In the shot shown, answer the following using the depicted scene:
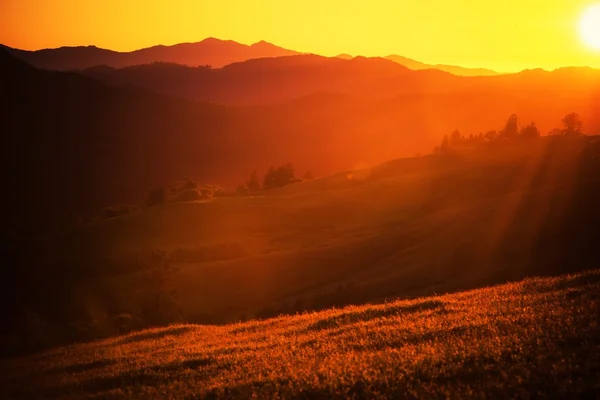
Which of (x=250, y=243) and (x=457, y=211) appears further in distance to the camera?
(x=250, y=243)

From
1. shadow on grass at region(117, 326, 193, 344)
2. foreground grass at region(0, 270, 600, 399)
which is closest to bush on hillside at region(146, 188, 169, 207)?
shadow on grass at region(117, 326, 193, 344)

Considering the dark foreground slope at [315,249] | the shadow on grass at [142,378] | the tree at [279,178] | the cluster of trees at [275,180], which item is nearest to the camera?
the shadow on grass at [142,378]

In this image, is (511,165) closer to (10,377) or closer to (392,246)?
(392,246)

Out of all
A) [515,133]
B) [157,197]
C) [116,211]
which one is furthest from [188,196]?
[515,133]

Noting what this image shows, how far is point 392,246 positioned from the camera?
80062mm

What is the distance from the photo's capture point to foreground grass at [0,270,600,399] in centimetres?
1170

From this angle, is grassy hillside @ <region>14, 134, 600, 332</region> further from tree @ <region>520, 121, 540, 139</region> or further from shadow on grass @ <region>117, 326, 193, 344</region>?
shadow on grass @ <region>117, 326, 193, 344</region>

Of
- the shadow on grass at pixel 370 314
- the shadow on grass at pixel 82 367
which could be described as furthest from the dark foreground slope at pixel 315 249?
the shadow on grass at pixel 370 314

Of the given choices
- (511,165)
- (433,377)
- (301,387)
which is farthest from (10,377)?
(511,165)

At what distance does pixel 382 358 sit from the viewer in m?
14.4

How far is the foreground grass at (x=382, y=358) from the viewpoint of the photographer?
11.7 meters

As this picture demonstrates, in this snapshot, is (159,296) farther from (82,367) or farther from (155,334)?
(82,367)

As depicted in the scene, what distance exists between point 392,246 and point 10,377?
62388mm

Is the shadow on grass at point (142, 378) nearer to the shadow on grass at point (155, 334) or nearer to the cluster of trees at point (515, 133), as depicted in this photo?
the shadow on grass at point (155, 334)
